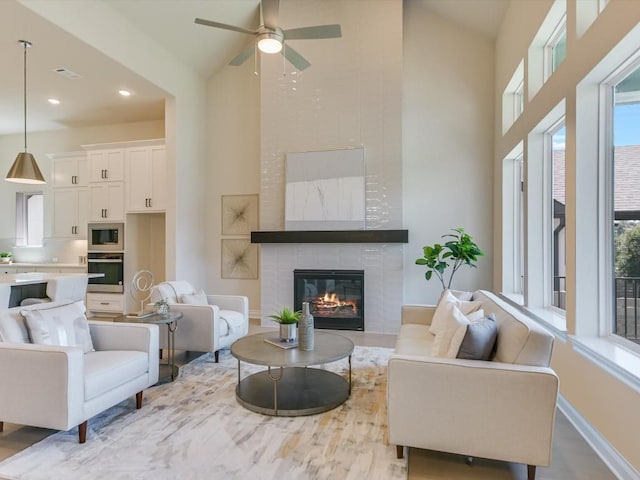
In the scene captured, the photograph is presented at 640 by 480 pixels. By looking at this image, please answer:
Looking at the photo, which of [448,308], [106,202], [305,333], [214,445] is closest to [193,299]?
[305,333]

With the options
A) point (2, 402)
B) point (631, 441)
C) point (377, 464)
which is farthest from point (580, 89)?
point (2, 402)

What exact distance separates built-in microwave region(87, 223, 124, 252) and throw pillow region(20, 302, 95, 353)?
367cm

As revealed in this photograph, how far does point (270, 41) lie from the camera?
3.20m

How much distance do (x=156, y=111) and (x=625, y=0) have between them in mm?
6387

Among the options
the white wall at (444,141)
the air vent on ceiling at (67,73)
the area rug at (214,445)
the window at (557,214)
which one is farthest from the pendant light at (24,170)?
the window at (557,214)

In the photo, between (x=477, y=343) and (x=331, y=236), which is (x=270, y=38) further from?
(x=331, y=236)

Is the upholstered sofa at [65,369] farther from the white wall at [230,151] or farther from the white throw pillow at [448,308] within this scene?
the white wall at [230,151]

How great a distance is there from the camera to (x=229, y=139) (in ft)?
22.0

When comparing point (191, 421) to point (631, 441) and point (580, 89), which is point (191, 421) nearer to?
point (631, 441)

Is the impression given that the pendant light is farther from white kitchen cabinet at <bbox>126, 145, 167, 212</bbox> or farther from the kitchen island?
white kitchen cabinet at <bbox>126, 145, 167, 212</bbox>

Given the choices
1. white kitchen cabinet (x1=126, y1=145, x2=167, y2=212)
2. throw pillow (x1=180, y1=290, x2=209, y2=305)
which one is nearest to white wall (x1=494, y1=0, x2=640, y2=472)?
throw pillow (x1=180, y1=290, x2=209, y2=305)

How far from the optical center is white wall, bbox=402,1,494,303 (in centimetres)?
560

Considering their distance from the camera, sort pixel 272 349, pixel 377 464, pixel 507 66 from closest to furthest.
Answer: pixel 377 464, pixel 272 349, pixel 507 66

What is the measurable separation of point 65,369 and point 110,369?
0.37 meters
